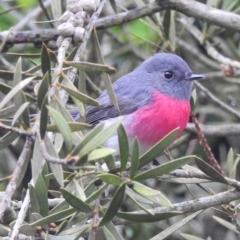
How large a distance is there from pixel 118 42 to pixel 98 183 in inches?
90.7

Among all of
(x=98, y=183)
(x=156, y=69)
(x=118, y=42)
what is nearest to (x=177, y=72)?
(x=156, y=69)

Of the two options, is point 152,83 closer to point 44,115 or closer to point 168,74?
Answer: point 168,74

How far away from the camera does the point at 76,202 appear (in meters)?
1.29

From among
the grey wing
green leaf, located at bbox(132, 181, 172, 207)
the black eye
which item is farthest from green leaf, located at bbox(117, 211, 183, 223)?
the black eye

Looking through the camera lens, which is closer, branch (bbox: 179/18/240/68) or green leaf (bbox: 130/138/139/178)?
green leaf (bbox: 130/138/139/178)

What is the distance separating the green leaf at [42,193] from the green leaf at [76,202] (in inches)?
5.2

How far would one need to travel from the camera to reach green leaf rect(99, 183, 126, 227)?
1.30 meters

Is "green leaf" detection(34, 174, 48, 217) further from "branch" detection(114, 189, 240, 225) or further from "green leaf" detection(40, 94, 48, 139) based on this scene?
"branch" detection(114, 189, 240, 225)

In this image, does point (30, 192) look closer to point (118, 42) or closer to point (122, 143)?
point (122, 143)

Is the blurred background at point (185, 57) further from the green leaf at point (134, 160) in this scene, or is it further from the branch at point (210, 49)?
the green leaf at point (134, 160)

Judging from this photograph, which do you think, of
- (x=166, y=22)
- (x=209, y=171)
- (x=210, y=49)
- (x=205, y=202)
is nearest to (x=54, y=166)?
(x=209, y=171)

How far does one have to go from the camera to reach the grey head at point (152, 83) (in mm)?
3016

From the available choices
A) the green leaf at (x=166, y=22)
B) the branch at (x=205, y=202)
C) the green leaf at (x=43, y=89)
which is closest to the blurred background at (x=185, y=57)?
the green leaf at (x=166, y=22)

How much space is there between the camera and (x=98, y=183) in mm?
1636
